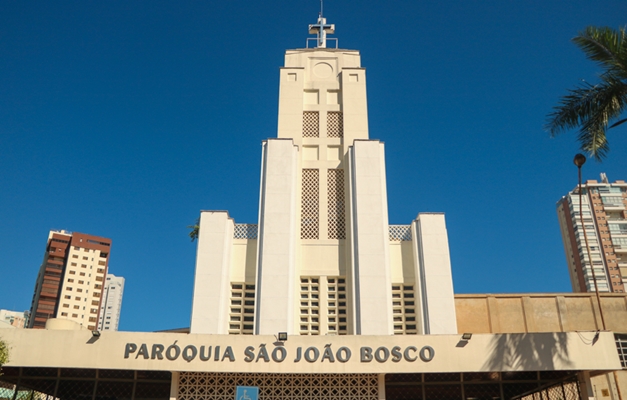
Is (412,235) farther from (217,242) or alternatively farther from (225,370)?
(225,370)

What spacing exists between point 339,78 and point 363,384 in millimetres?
16490

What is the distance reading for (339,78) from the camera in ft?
93.2

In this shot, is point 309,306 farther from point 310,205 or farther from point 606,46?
point 606,46

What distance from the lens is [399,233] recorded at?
2436 cm

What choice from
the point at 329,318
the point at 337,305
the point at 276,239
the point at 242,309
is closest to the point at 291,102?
the point at 276,239

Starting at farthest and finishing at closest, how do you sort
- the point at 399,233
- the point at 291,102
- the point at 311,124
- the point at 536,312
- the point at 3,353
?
1. the point at 291,102
2. the point at 311,124
3. the point at 536,312
4. the point at 399,233
5. the point at 3,353

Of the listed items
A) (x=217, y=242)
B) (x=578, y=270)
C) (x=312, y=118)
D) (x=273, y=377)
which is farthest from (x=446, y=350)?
(x=578, y=270)

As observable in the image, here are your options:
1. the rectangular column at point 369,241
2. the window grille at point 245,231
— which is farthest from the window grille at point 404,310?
the window grille at point 245,231

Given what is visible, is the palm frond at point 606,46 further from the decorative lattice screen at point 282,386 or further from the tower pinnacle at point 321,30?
the tower pinnacle at point 321,30

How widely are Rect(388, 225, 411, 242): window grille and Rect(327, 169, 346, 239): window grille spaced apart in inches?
84.5

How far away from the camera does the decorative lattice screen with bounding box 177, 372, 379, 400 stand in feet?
56.2

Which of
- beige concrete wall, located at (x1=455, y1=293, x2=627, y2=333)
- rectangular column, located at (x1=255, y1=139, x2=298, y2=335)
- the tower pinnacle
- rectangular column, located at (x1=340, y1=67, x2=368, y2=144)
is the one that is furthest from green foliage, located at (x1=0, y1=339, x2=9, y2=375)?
the tower pinnacle

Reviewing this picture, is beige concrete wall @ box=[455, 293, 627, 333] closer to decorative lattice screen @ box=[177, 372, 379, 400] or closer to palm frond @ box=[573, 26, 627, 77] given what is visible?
decorative lattice screen @ box=[177, 372, 379, 400]

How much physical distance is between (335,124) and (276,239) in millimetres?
7484
